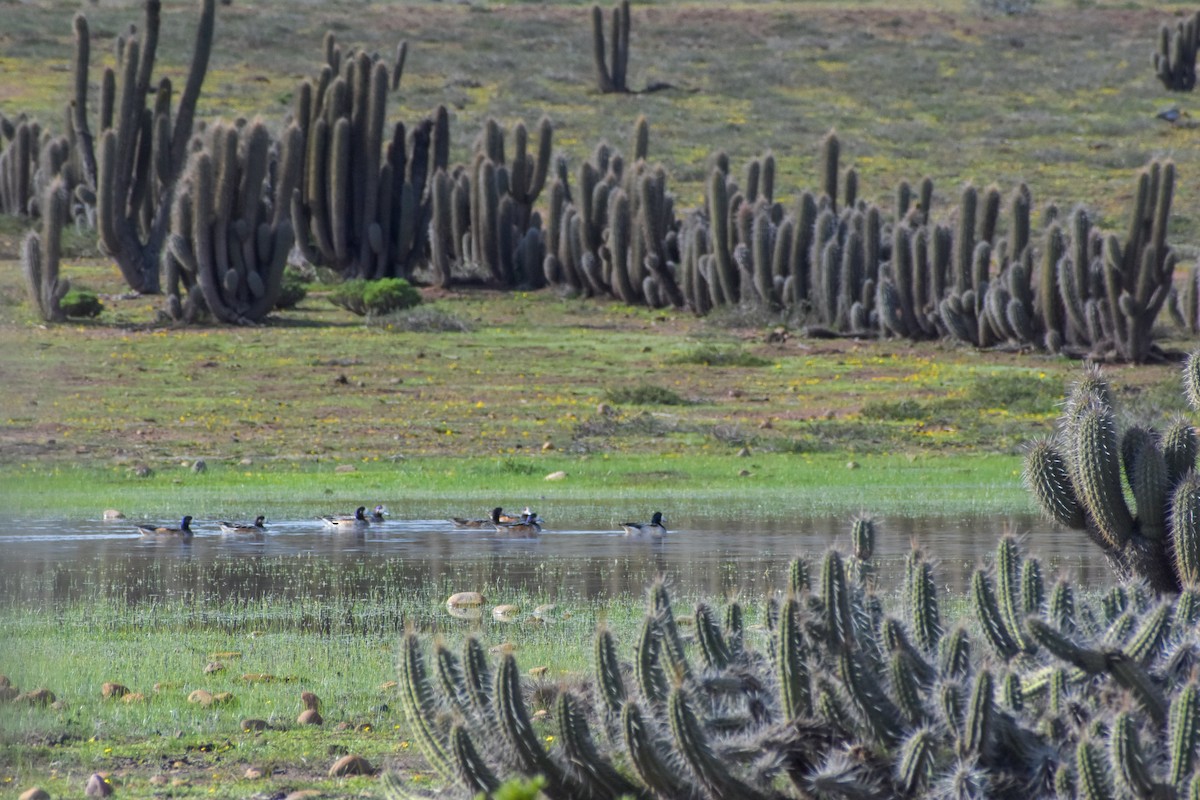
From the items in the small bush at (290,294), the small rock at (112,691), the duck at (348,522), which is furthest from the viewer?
the small bush at (290,294)

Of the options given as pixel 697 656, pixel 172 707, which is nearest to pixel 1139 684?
pixel 697 656

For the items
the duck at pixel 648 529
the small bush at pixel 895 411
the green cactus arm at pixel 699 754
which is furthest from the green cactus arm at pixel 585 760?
the small bush at pixel 895 411

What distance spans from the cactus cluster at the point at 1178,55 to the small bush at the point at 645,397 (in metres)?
39.3

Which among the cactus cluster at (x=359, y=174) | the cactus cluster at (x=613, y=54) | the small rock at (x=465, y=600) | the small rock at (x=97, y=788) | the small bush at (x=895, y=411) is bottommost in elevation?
the small rock at (x=465, y=600)

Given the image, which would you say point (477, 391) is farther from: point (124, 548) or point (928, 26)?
point (928, 26)

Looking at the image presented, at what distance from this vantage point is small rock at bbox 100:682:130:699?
7.73 metres

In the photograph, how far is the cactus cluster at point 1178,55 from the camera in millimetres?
55434

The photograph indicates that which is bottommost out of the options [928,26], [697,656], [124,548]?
[124,548]

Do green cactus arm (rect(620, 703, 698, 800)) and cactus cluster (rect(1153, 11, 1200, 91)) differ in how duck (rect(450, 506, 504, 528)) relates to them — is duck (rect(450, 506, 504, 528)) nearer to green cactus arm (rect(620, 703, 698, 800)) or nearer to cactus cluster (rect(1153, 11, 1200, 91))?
green cactus arm (rect(620, 703, 698, 800))

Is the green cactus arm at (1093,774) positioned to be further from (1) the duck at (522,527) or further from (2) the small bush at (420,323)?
(2) the small bush at (420,323)

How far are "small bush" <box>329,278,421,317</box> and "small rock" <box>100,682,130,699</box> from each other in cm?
2147

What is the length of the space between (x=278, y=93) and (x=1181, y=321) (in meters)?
37.3

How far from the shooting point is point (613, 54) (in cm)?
5831

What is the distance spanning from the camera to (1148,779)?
4562 mm
